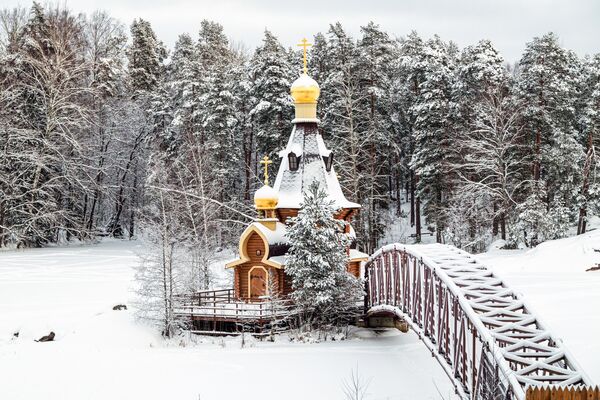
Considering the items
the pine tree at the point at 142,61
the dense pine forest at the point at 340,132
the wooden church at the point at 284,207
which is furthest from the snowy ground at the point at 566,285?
the pine tree at the point at 142,61

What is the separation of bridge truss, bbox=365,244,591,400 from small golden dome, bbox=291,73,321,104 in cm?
802

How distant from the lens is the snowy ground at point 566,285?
18234 millimetres

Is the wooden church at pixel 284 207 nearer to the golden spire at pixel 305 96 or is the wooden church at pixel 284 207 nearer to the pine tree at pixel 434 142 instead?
the golden spire at pixel 305 96

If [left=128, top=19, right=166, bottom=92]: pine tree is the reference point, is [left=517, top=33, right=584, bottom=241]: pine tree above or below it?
below

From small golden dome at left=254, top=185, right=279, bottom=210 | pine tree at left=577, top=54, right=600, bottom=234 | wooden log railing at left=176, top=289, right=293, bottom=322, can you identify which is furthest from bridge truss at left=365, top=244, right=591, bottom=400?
pine tree at left=577, top=54, right=600, bottom=234

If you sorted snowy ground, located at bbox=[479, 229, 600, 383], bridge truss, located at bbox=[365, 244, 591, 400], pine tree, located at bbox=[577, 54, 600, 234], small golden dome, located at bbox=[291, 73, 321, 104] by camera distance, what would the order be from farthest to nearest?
pine tree, located at bbox=[577, 54, 600, 234] < small golden dome, located at bbox=[291, 73, 321, 104] < snowy ground, located at bbox=[479, 229, 600, 383] < bridge truss, located at bbox=[365, 244, 591, 400]

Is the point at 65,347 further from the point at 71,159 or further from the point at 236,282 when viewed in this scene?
the point at 71,159

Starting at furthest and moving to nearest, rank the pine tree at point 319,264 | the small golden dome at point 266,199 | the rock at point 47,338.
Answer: the small golden dome at point 266,199 → the pine tree at point 319,264 → the rock at point 47,338

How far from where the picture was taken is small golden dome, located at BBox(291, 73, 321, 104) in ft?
85.0

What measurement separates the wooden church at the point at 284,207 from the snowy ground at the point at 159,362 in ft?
9.39

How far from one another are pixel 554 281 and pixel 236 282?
42.7ft

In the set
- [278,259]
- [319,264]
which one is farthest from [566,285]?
[278,259]

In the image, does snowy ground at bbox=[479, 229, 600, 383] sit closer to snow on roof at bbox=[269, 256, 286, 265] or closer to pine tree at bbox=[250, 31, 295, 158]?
snow on roof at bbox=[269, 256, 286, 265]

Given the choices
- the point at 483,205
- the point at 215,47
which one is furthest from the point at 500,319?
the point at 215,47
